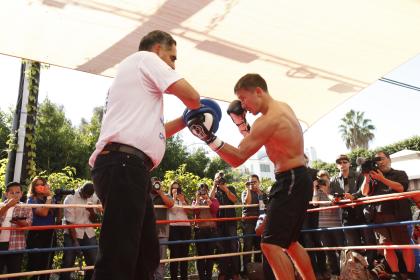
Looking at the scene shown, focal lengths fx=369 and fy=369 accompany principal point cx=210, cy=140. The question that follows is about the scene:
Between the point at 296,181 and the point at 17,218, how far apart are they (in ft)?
10.2

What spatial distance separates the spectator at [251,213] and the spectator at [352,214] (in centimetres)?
113

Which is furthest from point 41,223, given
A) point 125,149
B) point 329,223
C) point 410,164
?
point 410,164

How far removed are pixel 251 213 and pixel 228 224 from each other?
15.8 inches

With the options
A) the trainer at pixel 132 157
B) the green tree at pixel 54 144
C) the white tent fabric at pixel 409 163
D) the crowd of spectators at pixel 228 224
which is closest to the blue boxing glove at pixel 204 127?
the trainer at pixel 132 157

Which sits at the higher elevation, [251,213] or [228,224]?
[251,213]

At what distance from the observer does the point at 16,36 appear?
3959 mm

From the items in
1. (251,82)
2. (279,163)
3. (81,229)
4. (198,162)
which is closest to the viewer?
(279,163)

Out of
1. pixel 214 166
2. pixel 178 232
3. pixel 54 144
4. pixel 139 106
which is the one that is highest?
pixel 54 144

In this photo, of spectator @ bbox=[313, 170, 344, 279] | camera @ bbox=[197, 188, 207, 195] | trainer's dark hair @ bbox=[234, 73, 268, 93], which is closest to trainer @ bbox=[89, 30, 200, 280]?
trainer's dark hair @ bbox=[234, 73, 268, 93]

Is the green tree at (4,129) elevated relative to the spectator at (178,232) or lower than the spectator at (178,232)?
elevated

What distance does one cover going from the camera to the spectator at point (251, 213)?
5562mm

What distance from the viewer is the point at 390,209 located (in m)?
4.26

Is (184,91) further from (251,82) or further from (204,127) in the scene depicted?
(251,82)

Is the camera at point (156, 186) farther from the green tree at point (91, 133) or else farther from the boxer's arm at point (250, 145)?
the green tree at point (91, 133)
